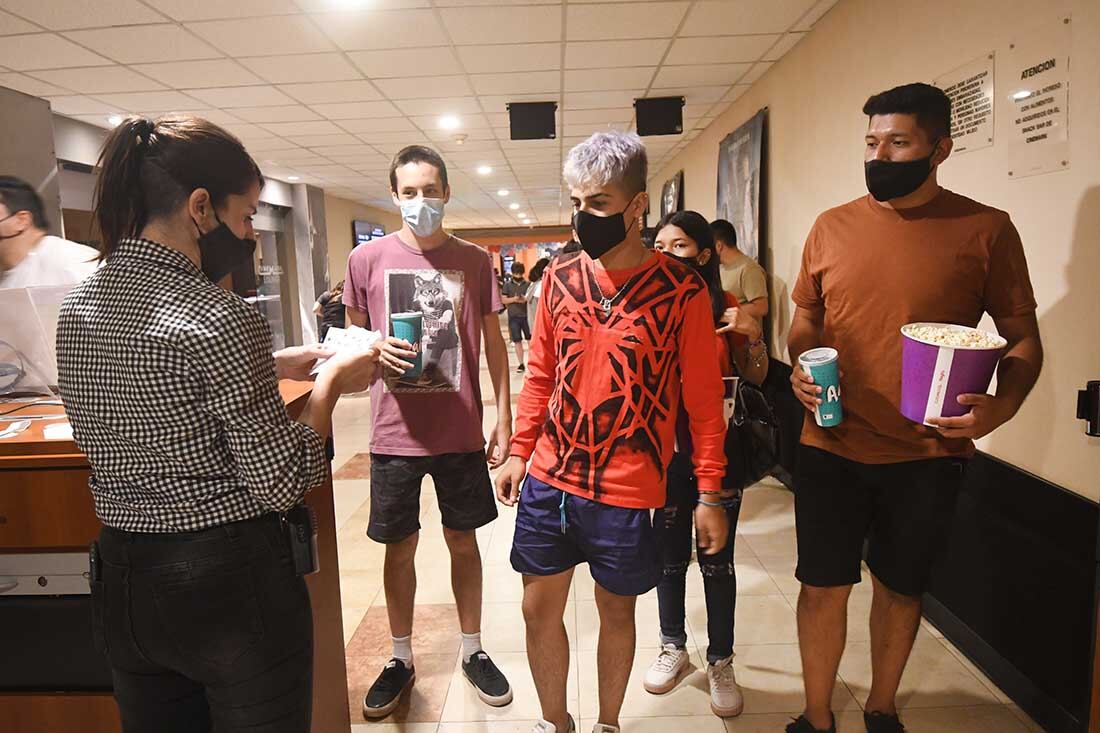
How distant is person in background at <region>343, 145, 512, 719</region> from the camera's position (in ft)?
6.96

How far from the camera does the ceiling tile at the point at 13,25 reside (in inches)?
140

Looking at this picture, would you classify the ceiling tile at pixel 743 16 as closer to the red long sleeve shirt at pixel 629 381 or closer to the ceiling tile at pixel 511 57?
the ceiling tile at pixel 511 57

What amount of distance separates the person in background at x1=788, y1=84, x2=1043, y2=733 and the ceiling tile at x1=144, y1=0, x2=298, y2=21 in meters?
3.11

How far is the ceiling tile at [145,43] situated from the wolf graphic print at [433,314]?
9.20 ft

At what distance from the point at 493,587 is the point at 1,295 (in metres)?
2.21

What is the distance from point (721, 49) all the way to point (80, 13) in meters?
3.72

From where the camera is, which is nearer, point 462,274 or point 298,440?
point 298,440

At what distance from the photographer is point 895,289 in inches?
65.4

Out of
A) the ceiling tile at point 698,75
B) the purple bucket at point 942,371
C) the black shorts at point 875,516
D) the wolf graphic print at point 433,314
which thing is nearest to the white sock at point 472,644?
the wolf graphic print at point 433,314

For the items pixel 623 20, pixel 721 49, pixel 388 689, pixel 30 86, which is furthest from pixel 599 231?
pixel 30 86

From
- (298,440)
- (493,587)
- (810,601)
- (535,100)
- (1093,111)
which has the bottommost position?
(493,587)

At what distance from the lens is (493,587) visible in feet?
→ 10.5

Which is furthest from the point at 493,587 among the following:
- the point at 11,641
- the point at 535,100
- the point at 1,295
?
the point at 535,100

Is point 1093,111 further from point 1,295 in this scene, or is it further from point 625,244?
point 1,295
